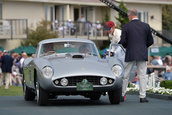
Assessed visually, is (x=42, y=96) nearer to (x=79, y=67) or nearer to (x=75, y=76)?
(x=75, y=76)

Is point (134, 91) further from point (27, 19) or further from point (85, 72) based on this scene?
point (27, 19)

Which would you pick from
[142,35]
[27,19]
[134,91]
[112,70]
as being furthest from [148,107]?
[27,19]

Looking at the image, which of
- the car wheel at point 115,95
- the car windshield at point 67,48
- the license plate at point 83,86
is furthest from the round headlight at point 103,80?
the car windshield at point 67,48

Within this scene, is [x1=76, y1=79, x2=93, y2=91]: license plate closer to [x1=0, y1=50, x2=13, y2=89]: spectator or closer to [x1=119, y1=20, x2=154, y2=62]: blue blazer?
[x1=119, y1=20, x2=154, y2=62]: blue blazer

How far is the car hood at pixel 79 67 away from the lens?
11.2 metres

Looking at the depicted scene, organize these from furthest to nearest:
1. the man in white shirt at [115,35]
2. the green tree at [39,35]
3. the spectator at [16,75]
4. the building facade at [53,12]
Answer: the building facade at [53,12]
the green tree at [39,35]
the spectator at [16,75]
the man in white shirt at [115,35]

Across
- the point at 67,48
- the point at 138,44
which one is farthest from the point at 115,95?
the point at 67,48

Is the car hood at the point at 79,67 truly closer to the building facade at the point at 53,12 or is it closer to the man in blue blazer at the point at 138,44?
the man in blue blazer at the point at 138,44

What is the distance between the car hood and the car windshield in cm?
129

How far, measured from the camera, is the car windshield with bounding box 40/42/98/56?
13.3 meters

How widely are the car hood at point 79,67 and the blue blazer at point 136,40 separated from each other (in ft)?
2.67

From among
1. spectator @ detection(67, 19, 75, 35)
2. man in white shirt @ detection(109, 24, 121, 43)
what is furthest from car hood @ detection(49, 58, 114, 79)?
spectator @ detection(67, 19, 75, 35)

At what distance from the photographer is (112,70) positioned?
1156 centimetres

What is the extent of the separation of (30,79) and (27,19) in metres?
30.2
